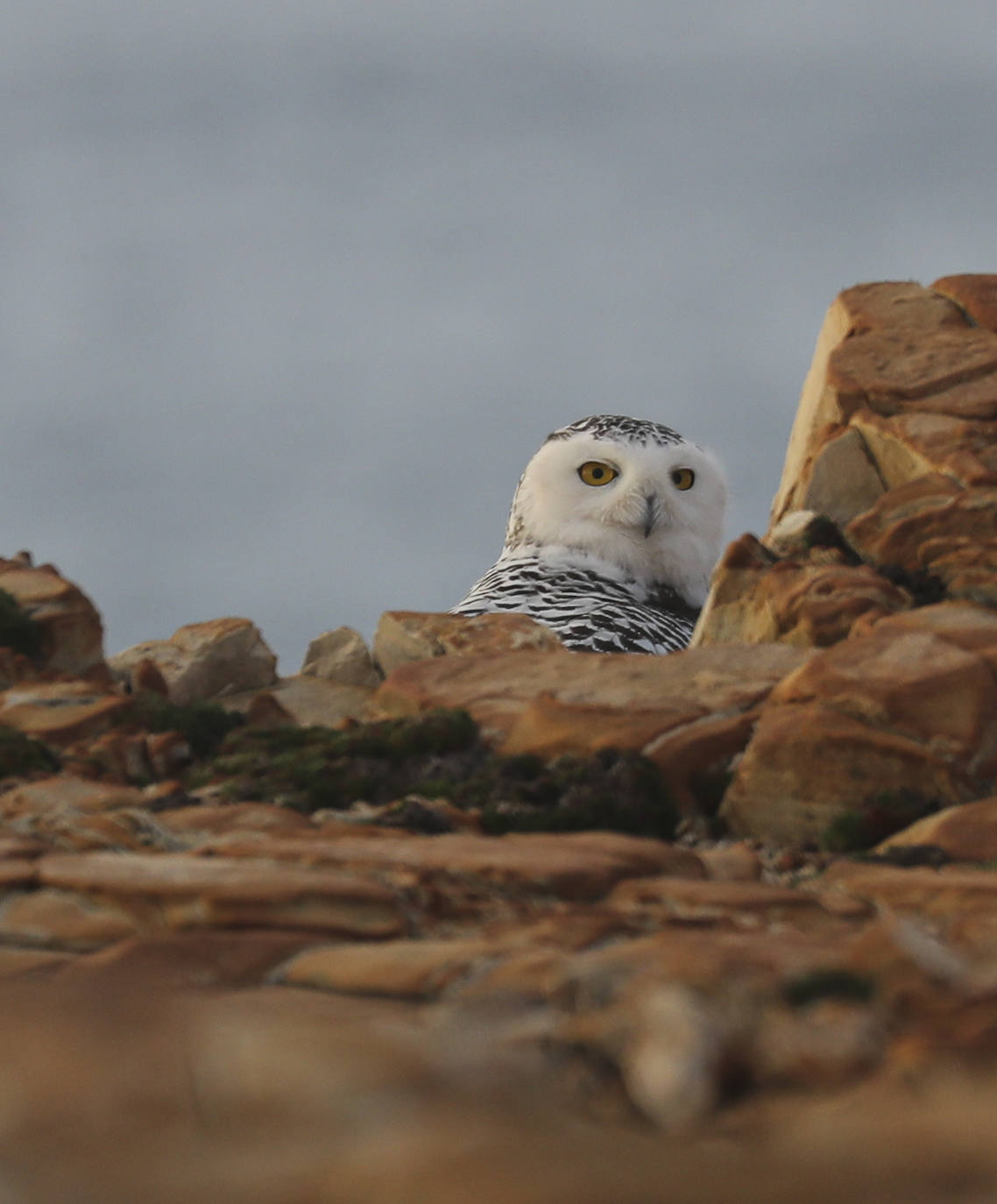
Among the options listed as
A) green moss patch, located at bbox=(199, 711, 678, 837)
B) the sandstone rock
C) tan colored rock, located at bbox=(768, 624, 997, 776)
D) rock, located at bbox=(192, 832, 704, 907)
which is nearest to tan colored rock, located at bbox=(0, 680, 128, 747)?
green moss patch, located at bbox=(199, 711, 678, 837)

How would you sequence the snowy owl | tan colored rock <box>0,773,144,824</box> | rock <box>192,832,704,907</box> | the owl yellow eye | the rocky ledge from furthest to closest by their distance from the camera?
the owl yellow eye → the snowy owl → tan colored rock <box>0,773,144,824</box> → rock <box>192,832,704,907</box> → the rocky ledge

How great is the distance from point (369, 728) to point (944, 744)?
326cm

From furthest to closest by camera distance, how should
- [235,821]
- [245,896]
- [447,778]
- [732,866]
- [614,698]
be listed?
[614,698] → [447,778] → [235,821] → [732,866] → [245,896]

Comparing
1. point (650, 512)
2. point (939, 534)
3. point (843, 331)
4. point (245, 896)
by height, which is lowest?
point (245, 896)

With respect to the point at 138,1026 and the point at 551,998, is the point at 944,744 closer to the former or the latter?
the point at 551,998

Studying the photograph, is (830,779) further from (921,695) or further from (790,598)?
(790,598)

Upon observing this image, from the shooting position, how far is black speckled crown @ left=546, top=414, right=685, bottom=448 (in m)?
15.4

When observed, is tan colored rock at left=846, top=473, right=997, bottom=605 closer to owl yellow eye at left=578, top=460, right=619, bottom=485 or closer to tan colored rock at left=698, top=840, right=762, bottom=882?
tan colored rock at left=698, top=840, right=762, bottom=882

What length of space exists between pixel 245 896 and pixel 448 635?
6.51 meters

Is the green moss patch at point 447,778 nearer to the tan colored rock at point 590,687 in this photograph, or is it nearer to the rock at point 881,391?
the tan colored rock at point 590,687

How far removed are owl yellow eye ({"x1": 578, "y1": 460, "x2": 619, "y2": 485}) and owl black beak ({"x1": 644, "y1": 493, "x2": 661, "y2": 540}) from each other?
0.62 meters

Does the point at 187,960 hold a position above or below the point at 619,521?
below

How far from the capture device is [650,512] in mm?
14773

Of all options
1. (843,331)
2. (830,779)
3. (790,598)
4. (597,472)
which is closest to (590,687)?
(790,598)
